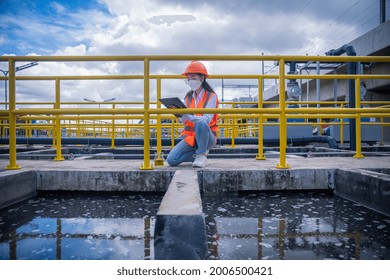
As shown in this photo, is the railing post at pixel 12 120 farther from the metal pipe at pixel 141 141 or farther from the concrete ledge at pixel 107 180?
the metal pipe at pixel 141 141

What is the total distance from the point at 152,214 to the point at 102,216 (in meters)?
0.36

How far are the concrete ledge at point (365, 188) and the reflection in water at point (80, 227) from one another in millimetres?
1641

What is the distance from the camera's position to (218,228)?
1708 millimetres

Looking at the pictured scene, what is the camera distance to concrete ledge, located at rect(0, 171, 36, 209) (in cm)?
208

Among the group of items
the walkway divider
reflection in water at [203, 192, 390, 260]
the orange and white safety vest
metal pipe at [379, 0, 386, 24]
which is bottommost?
reflection in water at [203, 192, 390, 260]

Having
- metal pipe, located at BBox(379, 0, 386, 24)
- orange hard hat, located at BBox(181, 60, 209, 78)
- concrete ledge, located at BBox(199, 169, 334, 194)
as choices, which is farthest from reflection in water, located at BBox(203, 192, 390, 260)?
metal pipe, located at BBox(379, 0, 386, 24)

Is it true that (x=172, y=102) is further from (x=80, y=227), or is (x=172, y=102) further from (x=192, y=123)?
(x=80, y=227)

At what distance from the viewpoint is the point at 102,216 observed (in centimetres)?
194

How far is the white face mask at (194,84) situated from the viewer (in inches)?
112

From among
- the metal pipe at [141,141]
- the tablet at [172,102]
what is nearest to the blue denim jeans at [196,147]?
the tablet at [172,102]

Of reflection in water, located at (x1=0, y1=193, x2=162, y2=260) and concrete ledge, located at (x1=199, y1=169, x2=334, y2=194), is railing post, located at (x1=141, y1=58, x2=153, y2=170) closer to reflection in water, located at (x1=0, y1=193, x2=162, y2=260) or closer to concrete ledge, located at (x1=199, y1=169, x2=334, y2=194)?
reflection in water, located at (x1=0, y1=193, x2=162, y2=260)

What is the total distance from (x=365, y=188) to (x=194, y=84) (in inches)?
71.9

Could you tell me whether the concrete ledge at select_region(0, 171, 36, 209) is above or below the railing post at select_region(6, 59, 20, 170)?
below
